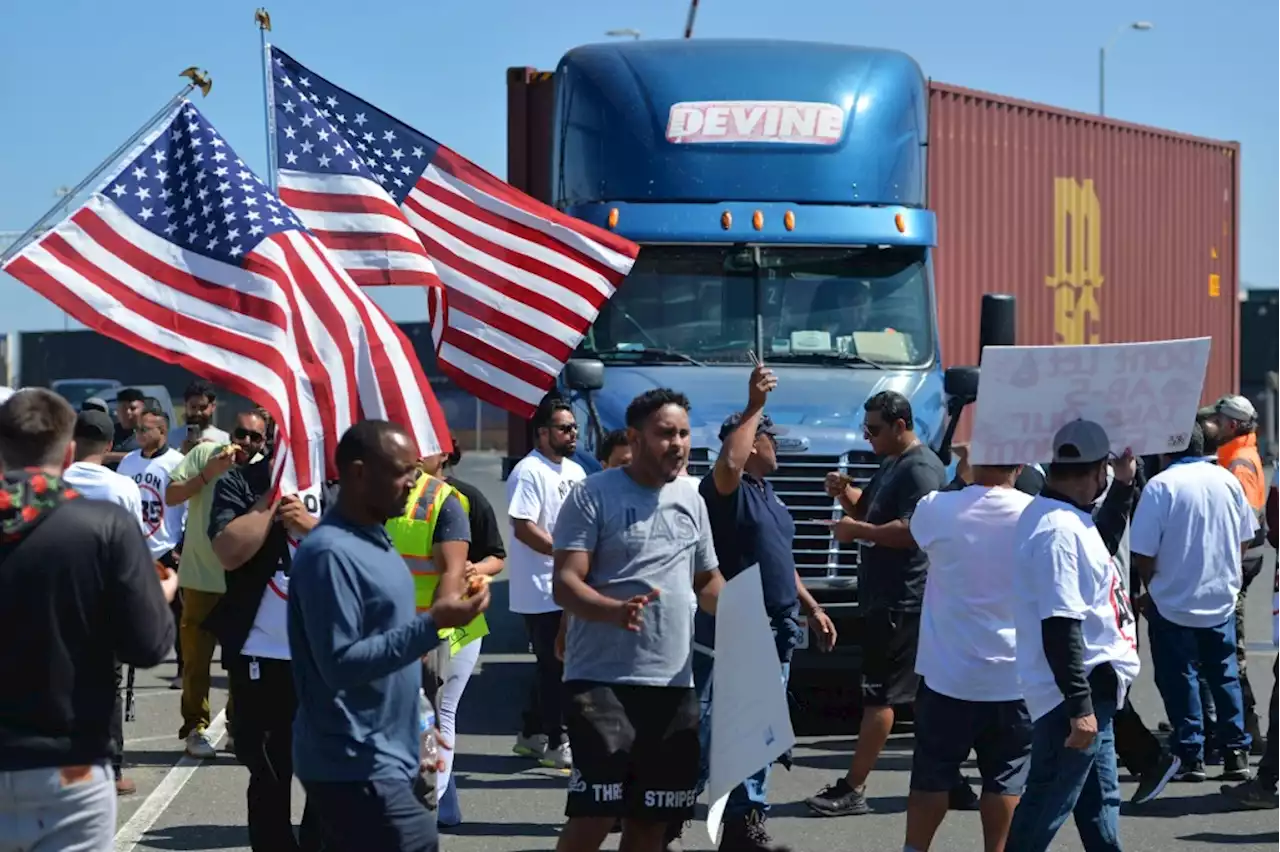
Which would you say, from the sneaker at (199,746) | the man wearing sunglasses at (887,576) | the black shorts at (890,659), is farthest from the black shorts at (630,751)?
the sneaker at (199,746)

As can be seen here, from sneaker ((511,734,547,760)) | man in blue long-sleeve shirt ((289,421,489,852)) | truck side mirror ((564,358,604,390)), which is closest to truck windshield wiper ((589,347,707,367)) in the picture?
truck side mirror ((564,358,604,390))

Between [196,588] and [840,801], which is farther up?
[196,588]

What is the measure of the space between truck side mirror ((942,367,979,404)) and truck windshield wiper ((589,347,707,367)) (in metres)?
1.51

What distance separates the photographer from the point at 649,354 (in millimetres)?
11914

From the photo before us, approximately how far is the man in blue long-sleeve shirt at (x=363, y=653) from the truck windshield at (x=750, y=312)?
6.77 metres

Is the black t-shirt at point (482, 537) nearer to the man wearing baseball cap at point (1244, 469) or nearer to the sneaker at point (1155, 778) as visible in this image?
the sneaker at point (1155, 778)

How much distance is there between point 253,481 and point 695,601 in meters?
1.74

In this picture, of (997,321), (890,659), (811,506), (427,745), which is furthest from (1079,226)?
(427,745)

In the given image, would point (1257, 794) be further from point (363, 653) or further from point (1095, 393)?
point (363, 653)

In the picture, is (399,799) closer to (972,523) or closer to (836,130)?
(972,523)

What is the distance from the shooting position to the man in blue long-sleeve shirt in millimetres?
4988

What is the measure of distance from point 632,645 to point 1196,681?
4275 millimetres

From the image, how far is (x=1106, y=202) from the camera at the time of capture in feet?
56.2

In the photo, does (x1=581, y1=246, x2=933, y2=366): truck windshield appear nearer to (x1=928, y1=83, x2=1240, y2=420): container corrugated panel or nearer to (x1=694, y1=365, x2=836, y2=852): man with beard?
(x1=928, y1=83, x2=1240, y2=420): container corrugated panel
